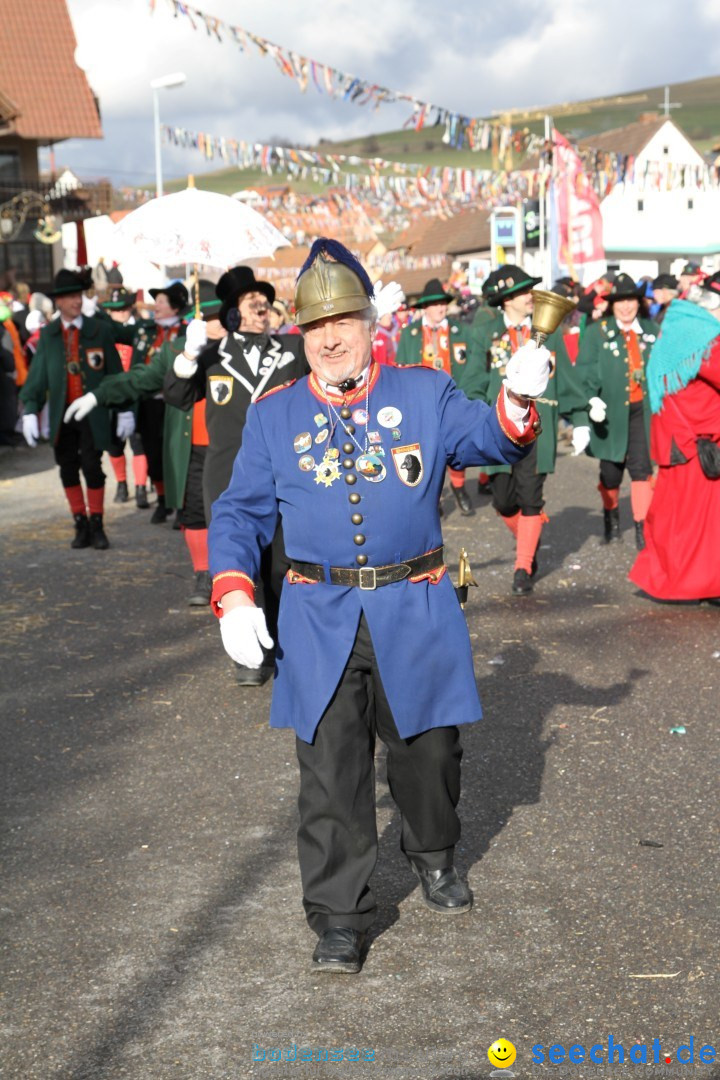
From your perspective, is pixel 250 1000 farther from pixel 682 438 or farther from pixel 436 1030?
pixel 682 438

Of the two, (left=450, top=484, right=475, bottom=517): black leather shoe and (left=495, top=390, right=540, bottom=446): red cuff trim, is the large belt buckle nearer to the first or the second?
(left=495, top=390, right=540, bottom=446): red cuff trim

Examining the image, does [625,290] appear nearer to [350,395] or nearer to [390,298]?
[390,298]

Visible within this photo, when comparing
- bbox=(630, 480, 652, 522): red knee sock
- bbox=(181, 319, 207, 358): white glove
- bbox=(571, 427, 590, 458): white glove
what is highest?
bbox=(181, 319, 207, 358): white glove

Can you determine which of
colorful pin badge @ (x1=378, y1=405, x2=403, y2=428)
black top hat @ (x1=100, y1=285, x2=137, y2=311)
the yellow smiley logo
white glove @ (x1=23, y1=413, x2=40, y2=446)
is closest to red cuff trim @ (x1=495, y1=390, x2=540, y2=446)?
colorful pin badge @ (x1=378, y1=405, x2=403, y2=428)

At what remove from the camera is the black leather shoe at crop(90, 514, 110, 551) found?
11.0m

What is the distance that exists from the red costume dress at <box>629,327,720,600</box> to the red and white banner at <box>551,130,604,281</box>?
14644mm

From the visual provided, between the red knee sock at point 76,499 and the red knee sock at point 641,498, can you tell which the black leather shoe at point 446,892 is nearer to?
the red knee sock at point 641,498

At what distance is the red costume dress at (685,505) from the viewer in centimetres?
827

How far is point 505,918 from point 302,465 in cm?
150

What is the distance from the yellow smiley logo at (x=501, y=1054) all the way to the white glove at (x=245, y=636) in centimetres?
113

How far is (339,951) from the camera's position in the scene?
3943 millimetres

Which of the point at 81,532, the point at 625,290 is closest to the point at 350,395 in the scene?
the point at 625,290

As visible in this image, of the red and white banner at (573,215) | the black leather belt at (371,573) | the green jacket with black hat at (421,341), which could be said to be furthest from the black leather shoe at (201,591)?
the red and white banner at (573,215)

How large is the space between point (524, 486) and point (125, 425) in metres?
4.55
